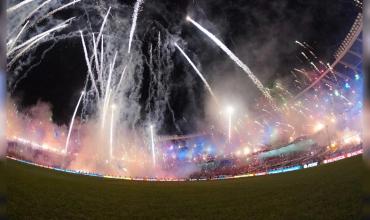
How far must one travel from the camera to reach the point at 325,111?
6844 cm

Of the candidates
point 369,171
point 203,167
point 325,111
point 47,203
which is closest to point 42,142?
point 203,167

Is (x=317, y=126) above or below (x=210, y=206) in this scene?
above

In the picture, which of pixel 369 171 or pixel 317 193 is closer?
pixel 369 171

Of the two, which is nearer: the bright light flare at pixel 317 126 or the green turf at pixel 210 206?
the green turf at pixel 210 206

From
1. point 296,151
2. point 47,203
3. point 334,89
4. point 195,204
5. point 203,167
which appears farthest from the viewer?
point 203,167

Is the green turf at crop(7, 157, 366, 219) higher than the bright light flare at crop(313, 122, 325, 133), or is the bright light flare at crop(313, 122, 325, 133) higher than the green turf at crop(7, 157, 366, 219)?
the bright light flare at crop(313, 122, 325, 133)

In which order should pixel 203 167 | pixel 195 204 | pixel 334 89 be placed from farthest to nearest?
→ 1. pixel 203 167
2. pixel 334 89
3. pixel 195 204

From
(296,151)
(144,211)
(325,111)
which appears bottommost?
(144,211)

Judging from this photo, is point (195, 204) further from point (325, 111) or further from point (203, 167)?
point (203, 167)

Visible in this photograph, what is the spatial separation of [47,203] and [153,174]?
6724 centimetres

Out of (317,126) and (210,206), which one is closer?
(210,206)

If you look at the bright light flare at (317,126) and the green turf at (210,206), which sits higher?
the bright light flare at (317,126)

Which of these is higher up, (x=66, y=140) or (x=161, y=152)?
(x=161, y=152)

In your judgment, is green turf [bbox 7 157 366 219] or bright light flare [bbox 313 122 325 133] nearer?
green turf [bbox 7 157 366 219]
